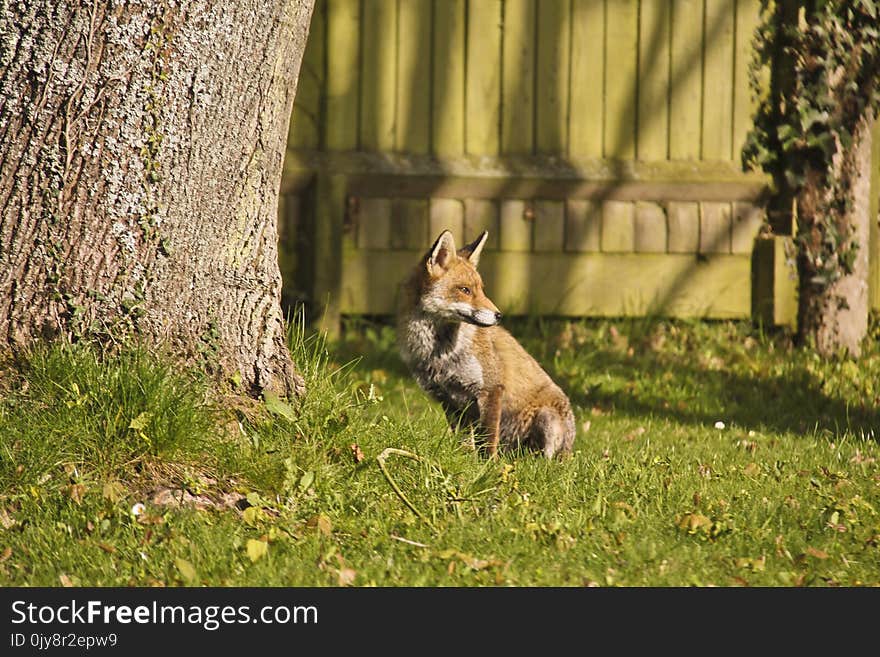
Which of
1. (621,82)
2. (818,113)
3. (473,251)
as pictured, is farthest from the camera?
(621,82)

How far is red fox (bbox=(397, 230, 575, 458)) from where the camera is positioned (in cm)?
643

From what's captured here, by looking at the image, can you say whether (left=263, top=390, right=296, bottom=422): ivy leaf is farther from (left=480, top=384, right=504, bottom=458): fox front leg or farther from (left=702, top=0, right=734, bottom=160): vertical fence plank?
(left=702, top=0, right=734, bottom=160): vertical fence plank

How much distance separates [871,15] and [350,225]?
4.44m

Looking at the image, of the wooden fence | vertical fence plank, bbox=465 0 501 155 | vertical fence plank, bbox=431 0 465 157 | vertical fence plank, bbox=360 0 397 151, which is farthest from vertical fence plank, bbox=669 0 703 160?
vertical fence plank, bbox=360 0 397 151

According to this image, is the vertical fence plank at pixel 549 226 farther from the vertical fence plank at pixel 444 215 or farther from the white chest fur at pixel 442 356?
the white chest fur at pixel 442 356

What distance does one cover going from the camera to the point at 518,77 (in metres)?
10.0

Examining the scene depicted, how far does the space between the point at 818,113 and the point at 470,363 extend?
13.4 ft

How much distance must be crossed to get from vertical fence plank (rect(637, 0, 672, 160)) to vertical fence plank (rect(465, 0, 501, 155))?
129 centimetres

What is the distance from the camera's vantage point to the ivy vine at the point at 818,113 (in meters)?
8.75

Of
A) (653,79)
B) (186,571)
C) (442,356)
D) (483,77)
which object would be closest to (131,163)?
(186,571)

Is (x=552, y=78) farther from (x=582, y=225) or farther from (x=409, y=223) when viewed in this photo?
(x=409, y=223)

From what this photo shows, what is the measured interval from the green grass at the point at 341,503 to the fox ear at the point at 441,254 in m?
0.89

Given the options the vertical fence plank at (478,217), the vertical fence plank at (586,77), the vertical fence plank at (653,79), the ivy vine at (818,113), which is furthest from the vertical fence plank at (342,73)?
the ivy vine at (818,113)

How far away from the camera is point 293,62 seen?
5535mm
